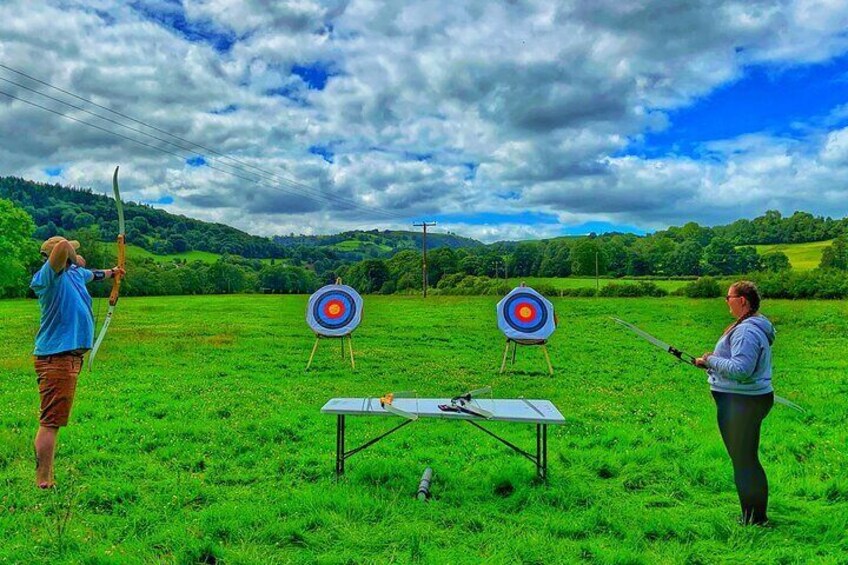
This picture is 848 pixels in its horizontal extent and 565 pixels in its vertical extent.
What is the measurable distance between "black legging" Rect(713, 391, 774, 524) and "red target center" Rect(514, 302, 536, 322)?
23.4ft

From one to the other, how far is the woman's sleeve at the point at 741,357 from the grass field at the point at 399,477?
1.04 m

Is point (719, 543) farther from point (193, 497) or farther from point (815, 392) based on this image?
point (815, 392)

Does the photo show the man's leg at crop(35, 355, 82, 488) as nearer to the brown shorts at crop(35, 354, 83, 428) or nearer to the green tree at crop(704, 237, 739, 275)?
the brown shorts at crop(35, 354, 83, 428)

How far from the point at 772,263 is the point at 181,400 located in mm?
35612

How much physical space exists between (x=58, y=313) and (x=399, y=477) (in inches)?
115

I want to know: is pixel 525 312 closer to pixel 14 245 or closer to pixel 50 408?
pixel 50 408

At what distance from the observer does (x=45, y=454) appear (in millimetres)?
4160

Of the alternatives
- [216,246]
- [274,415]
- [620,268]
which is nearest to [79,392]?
[274,415]

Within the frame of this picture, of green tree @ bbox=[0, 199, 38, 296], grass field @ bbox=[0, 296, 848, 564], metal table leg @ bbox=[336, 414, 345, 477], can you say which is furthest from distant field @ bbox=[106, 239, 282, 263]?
metal table leg @ bbox=[336, 414, 345, 477]

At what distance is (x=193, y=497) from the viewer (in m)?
4.16

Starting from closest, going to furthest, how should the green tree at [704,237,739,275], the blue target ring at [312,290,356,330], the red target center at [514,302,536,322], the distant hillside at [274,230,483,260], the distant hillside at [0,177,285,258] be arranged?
the red target center at [514,302,536,322] < the blue target ring at [312,290,356,330] < the green tree at [704,237,739,275] < the distant hillside at [0,177,285,258] < the distant hillside at [274,230,483,260]

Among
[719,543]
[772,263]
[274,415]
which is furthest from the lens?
[772,263]

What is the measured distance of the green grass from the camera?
1304 inches

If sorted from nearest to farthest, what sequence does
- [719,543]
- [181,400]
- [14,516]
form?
1. [719,543]
2. [14,516]
3. [181,400]
